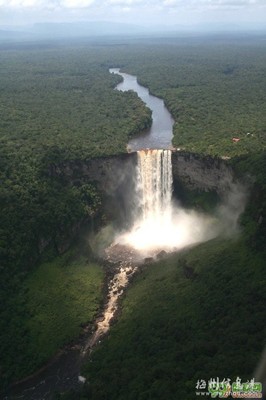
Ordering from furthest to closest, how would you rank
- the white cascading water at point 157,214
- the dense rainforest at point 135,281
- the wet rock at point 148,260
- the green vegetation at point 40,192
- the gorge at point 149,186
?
the white cascading water at point 157,214 → the gorge at point 149,186 → the wet rock at point 148,260 → the green vegetation at point 40,192 → the dense rainforest at point 135,281

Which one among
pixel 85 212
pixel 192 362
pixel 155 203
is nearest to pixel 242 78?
pixel 155 203

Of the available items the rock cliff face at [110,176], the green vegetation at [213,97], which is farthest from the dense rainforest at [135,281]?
the rock cliff face at [110,176]

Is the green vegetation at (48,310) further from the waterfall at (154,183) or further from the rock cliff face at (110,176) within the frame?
the waterfall at (154,183)

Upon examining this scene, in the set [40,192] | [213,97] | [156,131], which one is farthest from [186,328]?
[213,97]

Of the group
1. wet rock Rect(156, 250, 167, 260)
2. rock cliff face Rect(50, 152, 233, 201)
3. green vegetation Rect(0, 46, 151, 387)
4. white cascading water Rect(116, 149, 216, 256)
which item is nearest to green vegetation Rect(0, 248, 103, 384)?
green vegetation Rect(0, 46, 151, 387)

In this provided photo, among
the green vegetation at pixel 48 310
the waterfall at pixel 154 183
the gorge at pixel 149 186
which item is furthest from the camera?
the waterfall at pixel 154 183

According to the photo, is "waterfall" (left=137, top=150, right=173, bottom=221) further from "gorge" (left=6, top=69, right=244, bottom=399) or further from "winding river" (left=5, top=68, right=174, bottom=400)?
"winding river" (left=5, top=68, right=174, bottom=400)

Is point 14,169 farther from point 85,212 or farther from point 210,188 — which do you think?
point 210,188
